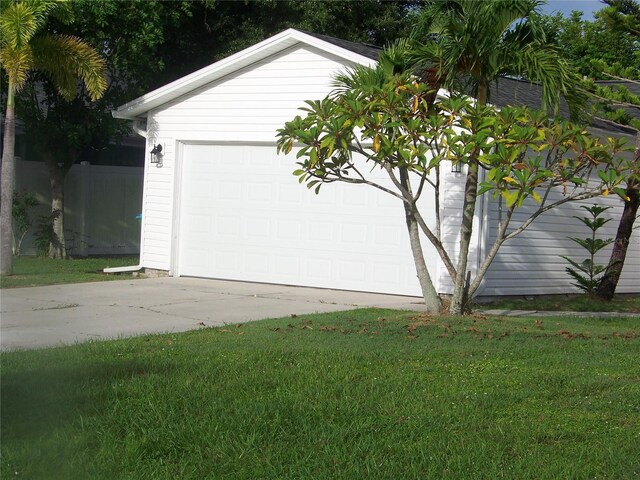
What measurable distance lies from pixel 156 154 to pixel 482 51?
299 inches

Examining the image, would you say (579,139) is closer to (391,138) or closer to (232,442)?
(391,138)

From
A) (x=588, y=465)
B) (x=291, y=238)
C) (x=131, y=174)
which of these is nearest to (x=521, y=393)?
(x=588, y=465)

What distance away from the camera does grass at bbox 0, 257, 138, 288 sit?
13523mm

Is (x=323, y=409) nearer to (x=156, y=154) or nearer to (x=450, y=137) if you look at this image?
(x=450, y=137)

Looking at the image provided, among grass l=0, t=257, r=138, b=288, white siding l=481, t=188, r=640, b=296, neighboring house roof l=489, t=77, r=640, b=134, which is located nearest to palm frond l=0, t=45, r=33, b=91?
grass l=0, t=257, r=138, b=288

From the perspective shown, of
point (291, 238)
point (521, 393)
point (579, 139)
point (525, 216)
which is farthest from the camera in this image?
point (291, 238)

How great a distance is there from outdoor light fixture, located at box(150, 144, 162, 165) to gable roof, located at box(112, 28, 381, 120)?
0.77 metres

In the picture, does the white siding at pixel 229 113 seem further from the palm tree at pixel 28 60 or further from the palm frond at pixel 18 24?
the palm frond at pixel 18 24

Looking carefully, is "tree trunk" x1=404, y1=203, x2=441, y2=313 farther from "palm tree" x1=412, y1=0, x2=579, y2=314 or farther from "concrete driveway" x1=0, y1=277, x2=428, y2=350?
"concrete driveway" x1=0, y1=277, x2=428, y2=350

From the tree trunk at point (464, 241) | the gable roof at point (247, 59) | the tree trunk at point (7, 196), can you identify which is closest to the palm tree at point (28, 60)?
the tree trunk at point (7, 196)

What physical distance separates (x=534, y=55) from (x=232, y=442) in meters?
5.78

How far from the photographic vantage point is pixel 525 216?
13.1 metres

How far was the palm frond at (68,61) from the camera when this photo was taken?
1430 cm

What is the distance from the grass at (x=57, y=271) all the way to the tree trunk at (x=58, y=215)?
1.27 feet
